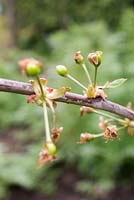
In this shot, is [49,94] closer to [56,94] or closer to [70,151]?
[56,94]

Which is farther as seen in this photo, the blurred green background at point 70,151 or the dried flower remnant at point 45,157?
the blurred green background at point 70,151

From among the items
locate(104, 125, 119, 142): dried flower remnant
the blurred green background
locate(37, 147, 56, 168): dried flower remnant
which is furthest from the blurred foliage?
locate(37, 147, 56, 168): dried flower remnant

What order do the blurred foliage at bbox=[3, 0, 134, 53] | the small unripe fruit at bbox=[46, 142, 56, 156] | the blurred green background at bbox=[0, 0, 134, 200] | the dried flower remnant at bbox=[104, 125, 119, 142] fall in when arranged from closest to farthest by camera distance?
the small unripe fruit at bbox=[46, 142, 56, 156]
the dried flower remnant at bbox=[104, 125, 119, 142]
the blurred green background at bbox=[0, 0, 134, 200]
the blurred foliage at bbox=[3, 0, 134, 53]

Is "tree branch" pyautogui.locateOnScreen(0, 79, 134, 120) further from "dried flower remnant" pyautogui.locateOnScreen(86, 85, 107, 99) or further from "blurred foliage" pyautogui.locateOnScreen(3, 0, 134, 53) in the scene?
"blurred foliage" pyautogui.locateOnScreen(3, 0, 134, 53)

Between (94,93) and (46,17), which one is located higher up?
(46,17)

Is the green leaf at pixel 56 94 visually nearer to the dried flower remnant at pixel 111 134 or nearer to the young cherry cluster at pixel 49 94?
the young cherry cluster at pixel 49 94

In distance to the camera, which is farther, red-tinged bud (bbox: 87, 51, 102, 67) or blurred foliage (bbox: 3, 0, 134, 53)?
blurred foliage (bbox: 3, 0, 134, 53)

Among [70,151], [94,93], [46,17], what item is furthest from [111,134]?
[46,17]

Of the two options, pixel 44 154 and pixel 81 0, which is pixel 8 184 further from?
pixel 81 0

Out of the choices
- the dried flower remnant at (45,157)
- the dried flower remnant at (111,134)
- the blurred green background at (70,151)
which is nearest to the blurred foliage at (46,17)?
the blurred green background at (70,151)
